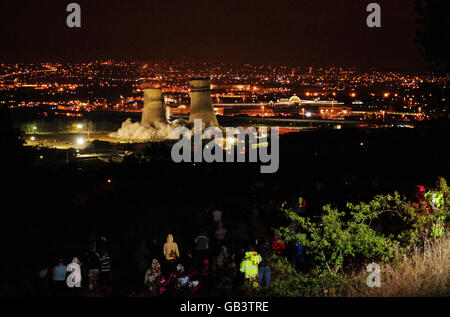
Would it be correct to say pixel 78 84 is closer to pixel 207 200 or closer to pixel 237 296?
pixel 207 200

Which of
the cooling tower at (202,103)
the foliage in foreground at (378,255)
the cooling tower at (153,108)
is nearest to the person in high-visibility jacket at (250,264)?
the foliage in foreground at (378,255)

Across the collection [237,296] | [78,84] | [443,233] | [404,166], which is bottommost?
[237,296]

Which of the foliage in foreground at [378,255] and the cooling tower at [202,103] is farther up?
the cooling tower at [202,103]

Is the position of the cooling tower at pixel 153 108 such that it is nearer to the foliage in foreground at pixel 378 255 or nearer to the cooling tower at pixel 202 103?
the cooling tower at pixel 202 103

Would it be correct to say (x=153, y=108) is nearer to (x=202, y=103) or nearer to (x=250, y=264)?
(x=202, y=103)

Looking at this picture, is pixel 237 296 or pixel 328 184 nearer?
pixel 237 296

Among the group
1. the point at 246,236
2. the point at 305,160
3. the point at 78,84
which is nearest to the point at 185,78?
the point at 78,84

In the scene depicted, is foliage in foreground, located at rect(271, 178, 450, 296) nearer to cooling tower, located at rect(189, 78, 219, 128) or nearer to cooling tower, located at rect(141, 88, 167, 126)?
cooling tower, located at rect(189, 78, 219, 128)
